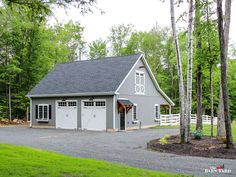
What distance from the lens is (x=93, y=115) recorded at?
866 inches

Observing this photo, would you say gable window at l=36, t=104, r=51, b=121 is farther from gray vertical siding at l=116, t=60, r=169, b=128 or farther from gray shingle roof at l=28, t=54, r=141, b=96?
gray vertical siding at l=116, t=60, r=169, b=128

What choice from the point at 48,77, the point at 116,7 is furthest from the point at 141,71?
the point at 116,7

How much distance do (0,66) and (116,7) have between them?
2599cm

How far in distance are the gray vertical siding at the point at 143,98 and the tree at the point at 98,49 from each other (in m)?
20.8

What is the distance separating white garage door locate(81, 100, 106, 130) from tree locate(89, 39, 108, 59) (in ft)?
82.8

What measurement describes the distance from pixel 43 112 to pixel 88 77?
4677 millimetres

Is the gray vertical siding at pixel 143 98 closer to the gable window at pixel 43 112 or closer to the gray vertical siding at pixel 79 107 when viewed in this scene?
the gray vertical siding at pixel 79 107

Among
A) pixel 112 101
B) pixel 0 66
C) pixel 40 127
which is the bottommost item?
pixel 40 127

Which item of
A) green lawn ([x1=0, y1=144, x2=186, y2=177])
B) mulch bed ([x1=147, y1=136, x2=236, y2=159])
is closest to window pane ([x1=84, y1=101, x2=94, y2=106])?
mulch bed ([x1=147, y1=136, x2=236, y2=159])

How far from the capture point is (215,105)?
3831 cm

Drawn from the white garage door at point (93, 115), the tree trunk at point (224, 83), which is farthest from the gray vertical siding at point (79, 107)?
the tree trunk at point (224, 83)

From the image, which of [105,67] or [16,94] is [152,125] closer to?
[105,67]

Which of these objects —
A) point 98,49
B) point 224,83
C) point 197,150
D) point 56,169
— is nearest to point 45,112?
point 197,150

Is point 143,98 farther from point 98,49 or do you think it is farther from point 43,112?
point 98,49
